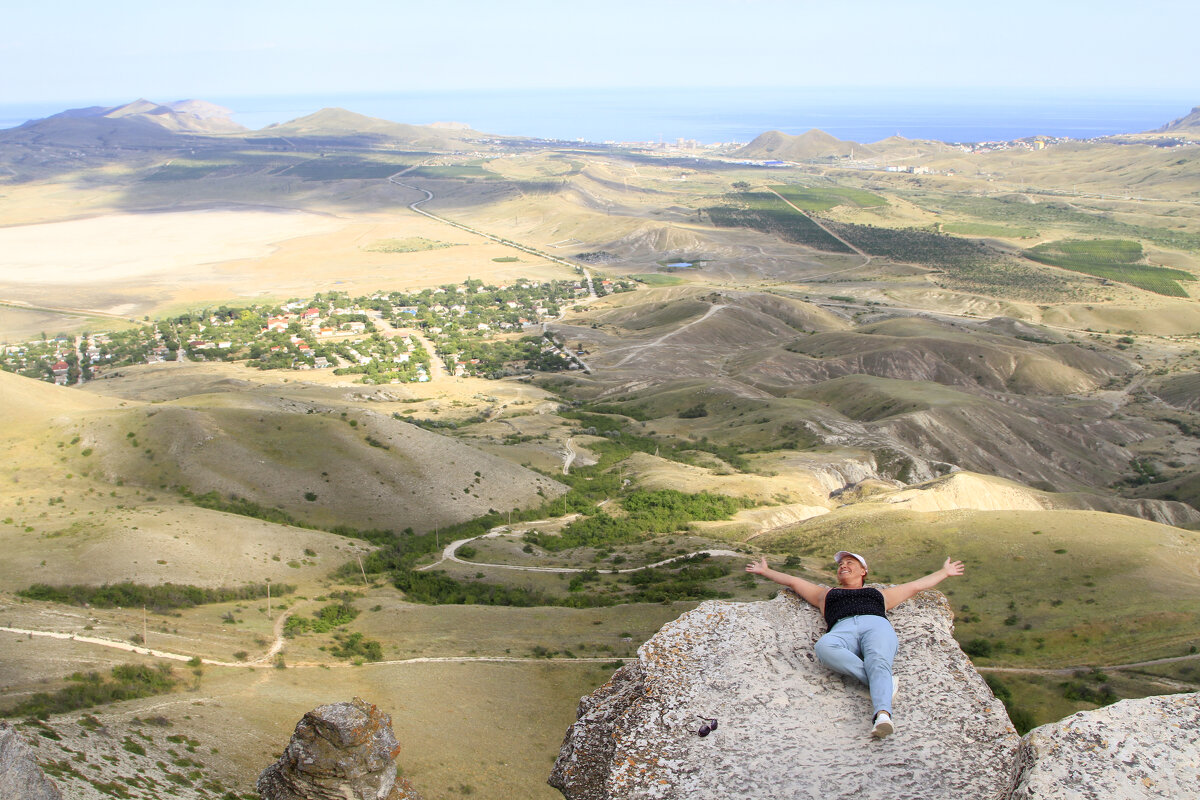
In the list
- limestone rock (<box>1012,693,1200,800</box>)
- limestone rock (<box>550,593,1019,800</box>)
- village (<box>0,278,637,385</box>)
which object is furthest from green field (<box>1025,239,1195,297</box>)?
limestone rock (<box>1012,693,1200,800</box>)

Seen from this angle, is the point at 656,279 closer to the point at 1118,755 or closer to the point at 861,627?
the point at 861,627

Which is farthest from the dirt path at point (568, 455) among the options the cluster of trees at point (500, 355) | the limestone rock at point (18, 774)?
the limestone rock at point (18, 774)

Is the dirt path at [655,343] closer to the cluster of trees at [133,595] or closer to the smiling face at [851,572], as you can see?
the cluster of trees at [133,595]

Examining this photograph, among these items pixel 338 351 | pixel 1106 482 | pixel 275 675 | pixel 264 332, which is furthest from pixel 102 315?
pixel 1106 482

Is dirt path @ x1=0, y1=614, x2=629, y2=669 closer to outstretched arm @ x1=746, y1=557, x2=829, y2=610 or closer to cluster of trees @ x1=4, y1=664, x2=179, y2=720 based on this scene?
cluster of trees @ x1=4, y1=664, x2=179, y2=720

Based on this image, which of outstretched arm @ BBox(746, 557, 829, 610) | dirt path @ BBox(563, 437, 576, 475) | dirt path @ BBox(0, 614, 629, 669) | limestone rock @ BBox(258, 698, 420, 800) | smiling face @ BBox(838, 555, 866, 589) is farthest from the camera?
dirt path @ BBox(563, 437, 576, 475)
